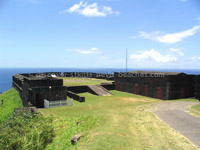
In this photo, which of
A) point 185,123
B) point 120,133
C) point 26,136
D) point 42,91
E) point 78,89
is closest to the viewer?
point 120,133

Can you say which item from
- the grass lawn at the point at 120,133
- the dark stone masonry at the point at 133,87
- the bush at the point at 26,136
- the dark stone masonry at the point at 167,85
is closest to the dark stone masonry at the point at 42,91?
the dark stone masonry at the point at 133,87

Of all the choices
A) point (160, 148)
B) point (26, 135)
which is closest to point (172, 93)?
point (160, 148)

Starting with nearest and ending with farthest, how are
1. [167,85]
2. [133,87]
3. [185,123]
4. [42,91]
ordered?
[185,123]
[42,91]
[167,85]
[133,87]

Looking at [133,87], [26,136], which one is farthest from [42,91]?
[133,87]

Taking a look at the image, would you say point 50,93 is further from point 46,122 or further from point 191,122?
point 191,122

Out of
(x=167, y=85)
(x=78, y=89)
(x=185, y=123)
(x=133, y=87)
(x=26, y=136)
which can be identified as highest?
(x=167, y=85)

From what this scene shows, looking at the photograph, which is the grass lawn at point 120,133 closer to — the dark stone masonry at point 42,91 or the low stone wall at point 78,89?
the dark stone masonry at point 42,91

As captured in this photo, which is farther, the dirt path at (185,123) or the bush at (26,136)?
the bush at (26,136)

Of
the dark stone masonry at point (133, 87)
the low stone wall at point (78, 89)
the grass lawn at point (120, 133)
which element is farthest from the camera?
the low stone wall at point (78, 89)

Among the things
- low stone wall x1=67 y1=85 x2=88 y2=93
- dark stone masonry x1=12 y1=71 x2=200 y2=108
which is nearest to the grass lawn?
dark stone masonry x1=12 y1=71 x2=200 y2=108

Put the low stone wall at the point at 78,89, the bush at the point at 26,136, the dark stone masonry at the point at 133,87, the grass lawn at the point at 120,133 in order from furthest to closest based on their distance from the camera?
1. the low stone wall at the point at 78,89
2. the dark stone masonry at the point at 133,87
3. the bush at the point at 26,136
4. the grass lawn at the point at 120,133

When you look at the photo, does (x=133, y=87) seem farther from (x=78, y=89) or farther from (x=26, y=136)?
(x=26, y=136)

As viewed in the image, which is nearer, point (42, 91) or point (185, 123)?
point (185, 123)

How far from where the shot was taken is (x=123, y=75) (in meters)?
36.1
